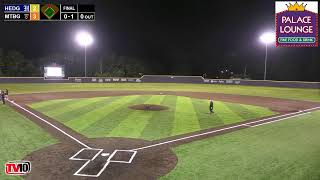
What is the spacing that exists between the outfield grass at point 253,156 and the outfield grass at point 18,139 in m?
6.36

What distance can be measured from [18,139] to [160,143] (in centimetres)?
708

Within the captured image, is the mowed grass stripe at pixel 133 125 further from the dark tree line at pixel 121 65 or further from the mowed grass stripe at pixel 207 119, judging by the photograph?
the dark tree line at pixel 121 65

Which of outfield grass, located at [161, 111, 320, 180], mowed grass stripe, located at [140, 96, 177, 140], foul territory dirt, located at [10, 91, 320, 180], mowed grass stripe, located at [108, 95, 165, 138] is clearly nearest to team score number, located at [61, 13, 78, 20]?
mowed grass stripe, located at [108, 95, 165, 138]

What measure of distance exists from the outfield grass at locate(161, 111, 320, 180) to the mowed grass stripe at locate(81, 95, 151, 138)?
16.7ft

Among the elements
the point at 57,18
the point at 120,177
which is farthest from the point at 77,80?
the point at 120,177

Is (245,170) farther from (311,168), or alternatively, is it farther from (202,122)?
(202,122)

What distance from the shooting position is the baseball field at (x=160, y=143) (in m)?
10.7

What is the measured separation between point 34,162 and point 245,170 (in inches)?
313

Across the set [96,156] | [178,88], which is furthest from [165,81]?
[96,156]

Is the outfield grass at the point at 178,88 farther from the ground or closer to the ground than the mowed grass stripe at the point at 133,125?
farther from the ground

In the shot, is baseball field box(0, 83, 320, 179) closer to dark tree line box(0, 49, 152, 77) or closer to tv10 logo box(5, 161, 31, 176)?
tv10 logo box(5, 161, 31, 176)

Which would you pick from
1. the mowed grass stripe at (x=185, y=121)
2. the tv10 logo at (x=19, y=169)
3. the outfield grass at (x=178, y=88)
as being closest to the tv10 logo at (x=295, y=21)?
the outfield grass at (x=178, y=88)

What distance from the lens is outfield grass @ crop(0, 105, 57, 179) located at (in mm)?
12246

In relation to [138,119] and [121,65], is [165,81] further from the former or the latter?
[138,119]
